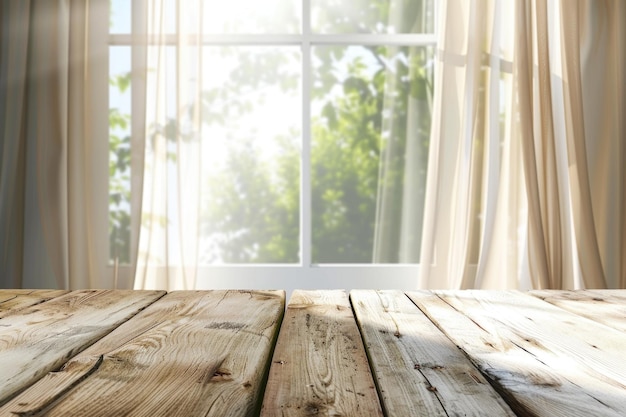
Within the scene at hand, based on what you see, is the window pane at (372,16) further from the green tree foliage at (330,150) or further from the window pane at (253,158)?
the window pane at (253,158)

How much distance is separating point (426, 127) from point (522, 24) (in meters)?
0.64

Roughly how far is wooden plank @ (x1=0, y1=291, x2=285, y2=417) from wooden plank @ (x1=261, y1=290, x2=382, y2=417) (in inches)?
0.8

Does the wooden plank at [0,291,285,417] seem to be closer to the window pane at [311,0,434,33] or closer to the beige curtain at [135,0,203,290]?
the beige curtain at [135,0,203,290]

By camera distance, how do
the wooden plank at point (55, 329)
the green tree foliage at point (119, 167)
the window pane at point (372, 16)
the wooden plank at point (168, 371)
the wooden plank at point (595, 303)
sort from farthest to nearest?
the window pane at point (372, 16)
the green tree foliage at point (119, 167)
the wooden plank at point (595, 303)
the wooden plank at point (55, 329)
the wooden plank at point (168, 371)

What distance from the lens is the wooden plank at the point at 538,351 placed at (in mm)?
599

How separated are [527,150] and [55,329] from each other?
2439 mm

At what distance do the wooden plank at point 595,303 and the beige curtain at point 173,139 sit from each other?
6.27 ft

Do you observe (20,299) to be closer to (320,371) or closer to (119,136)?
(320,371)

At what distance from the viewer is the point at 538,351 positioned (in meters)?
0.79

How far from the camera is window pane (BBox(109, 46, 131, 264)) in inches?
118

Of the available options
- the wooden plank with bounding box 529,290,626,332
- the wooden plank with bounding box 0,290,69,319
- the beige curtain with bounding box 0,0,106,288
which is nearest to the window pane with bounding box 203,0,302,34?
the beige curtain with bounding box 0,0,106,288

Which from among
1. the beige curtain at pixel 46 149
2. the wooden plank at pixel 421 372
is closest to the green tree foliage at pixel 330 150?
the beige curtain at pixel 46 149

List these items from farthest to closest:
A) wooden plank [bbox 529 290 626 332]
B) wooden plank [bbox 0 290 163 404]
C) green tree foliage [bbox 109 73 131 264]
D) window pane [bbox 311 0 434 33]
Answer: window pane [bbox 311 0 434 33], green tree foliage [bbox 109 73 131 264], wooden plank [bbox 529 290 626 332], wooden plank [bbox 0 290 163 404]

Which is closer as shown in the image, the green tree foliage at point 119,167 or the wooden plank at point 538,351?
the wooden plank at point 538,351
